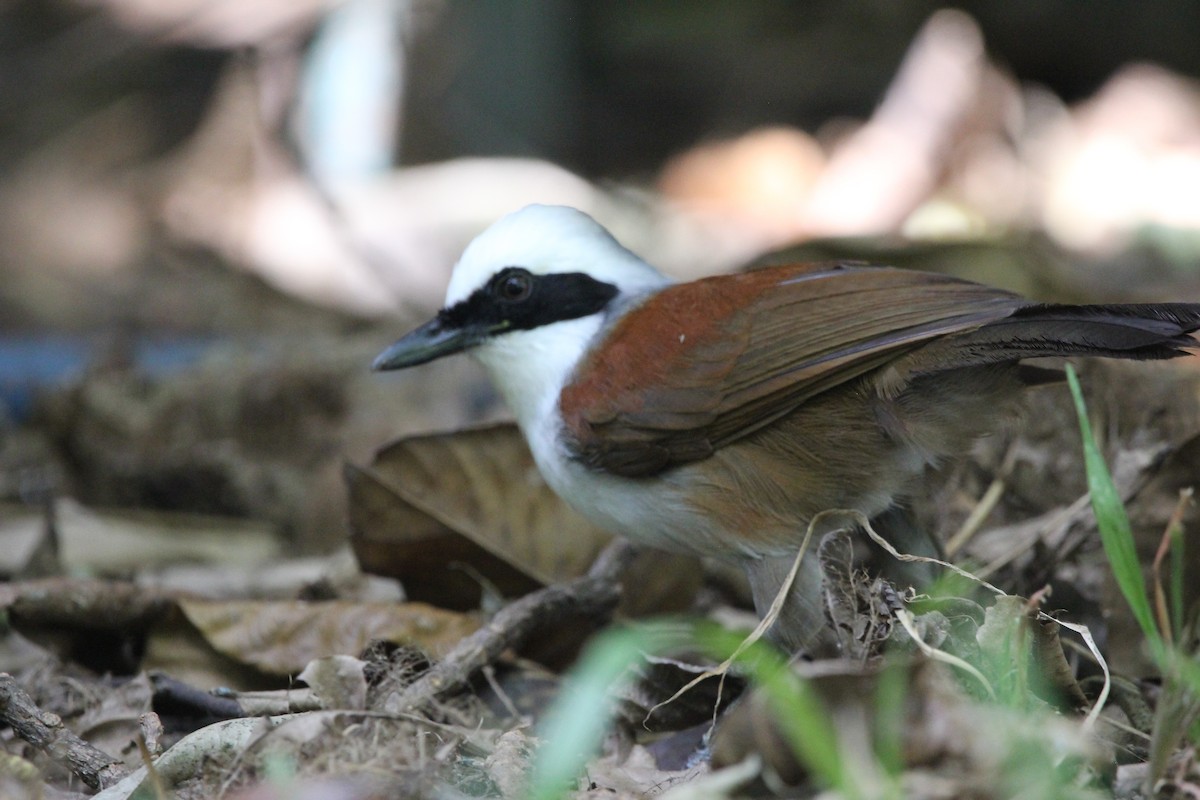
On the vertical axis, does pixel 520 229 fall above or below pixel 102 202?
above

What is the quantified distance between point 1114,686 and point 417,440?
206 centimetres

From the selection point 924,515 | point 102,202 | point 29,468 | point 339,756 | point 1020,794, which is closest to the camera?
point 1020,794

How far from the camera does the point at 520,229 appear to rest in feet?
12.6

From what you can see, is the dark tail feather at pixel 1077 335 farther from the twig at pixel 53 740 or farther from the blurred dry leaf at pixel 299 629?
the twig at pixel 53 740

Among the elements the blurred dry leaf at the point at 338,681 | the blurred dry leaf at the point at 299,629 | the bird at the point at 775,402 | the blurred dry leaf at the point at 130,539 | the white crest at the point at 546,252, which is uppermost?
the white crest at the point at 546,252

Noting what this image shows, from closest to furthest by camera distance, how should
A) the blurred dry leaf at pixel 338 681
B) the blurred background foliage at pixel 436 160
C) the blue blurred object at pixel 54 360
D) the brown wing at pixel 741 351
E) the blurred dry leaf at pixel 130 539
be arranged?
1. the blurred dry leaf at pixel 338 681
2. the brown wing at pixel 741 351
3. the blurred dry leaf at pixel 130 539
4. the blue blurred object at pixel 54 360
5. the blurred background foliage at pixel 436 160

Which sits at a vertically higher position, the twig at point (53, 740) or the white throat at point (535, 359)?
the white throat at point (535, 359)

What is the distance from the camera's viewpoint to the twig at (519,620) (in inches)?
126

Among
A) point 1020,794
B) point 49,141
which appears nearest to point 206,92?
point 49,141

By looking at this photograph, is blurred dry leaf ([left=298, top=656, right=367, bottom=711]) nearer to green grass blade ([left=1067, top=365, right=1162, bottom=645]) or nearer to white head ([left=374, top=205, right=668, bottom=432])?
white head ([left=374, top=205, right=668, bottom=432])

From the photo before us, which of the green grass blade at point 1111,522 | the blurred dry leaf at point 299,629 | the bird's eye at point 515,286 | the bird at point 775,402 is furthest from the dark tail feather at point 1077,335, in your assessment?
the blurred dry leaf at point 299,629

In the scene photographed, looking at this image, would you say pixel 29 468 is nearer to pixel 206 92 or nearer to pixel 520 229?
pixel 520 229

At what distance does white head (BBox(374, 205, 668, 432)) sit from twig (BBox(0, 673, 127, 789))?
1419 mm

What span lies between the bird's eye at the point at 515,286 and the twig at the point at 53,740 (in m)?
1.67
